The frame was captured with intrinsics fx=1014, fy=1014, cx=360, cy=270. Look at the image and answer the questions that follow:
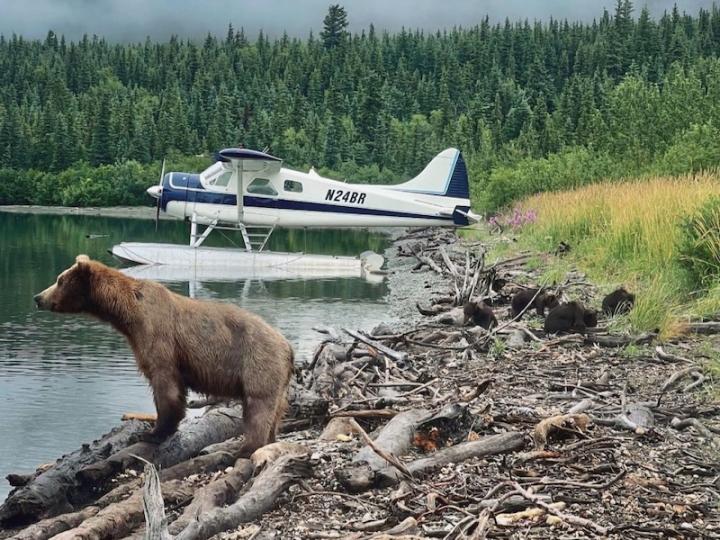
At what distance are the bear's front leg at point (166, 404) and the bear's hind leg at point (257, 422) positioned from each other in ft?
1.27

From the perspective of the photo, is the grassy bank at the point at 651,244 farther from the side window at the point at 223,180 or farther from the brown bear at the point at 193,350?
the side window at the point at 223,180

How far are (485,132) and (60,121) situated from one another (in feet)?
131

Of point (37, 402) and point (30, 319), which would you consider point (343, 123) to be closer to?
point (30, 319)

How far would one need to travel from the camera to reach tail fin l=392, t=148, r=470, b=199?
30844 mm

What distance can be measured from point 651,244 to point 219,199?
16.0 metres

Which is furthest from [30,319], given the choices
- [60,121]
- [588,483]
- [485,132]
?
[60,121]

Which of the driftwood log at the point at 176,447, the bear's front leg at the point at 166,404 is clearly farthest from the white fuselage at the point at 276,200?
the bear's front leg at the point at 166,404

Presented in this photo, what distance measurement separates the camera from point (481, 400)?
6430 mm

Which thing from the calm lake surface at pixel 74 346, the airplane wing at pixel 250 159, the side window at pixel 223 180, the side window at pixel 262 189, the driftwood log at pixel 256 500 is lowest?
the calm lake surface at pixel 74 346

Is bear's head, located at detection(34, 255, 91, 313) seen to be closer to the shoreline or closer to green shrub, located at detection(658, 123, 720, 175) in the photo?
green shrub, located at detection(658, 123, 720, 175)

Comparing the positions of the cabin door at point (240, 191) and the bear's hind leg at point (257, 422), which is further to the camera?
the cabin door at point (240, 191)

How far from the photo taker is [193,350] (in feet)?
18.4

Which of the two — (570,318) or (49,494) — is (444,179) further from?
(49,494)

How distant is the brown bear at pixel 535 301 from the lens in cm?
1029
